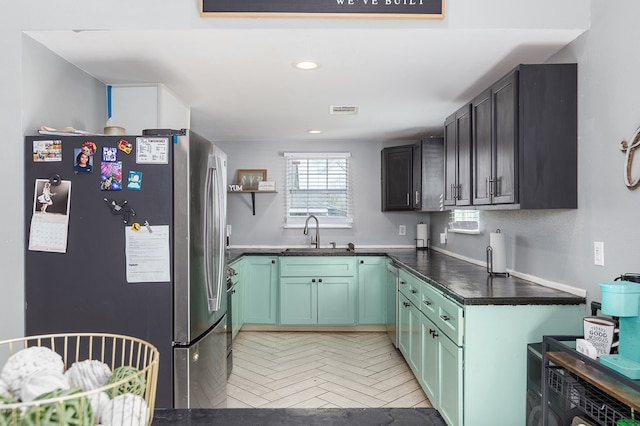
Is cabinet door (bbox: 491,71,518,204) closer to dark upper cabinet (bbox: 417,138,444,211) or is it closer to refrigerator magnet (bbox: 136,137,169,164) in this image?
refrigerator magnet (bbox: 136,137,169,164)

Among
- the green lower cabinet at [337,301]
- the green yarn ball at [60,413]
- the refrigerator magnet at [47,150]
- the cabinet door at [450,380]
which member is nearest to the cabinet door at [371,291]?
the green lower cabinet at [337,301]

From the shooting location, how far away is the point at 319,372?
144 inches

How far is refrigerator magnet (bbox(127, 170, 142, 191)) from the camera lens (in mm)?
2197

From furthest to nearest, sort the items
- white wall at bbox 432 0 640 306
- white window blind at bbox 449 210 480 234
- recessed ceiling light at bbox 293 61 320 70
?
white window blind at bbox 449 210 480 234, recessed ceiling light at bbox 293 61 320 70, white wall at bbox 432 0 640 306

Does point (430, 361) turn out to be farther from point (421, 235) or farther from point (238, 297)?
point (421, 235)

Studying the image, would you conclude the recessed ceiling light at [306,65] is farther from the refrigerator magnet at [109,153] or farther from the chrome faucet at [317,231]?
the chrome faucet at [317,231]

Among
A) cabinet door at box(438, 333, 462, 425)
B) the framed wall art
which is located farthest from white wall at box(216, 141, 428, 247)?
cabinet door at box(438, 333, 462, 425)

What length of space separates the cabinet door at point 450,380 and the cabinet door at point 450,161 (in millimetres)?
1272

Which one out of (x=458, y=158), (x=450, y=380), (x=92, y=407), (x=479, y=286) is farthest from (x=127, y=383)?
(x=458, y=158)

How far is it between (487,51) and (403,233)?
127 inches

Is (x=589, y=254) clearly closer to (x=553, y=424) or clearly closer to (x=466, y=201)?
(x=553, y=424)

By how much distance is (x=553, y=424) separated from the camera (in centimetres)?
178

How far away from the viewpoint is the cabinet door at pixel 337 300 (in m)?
4.74

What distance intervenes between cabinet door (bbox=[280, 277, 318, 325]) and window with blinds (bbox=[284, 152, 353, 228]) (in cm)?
93
